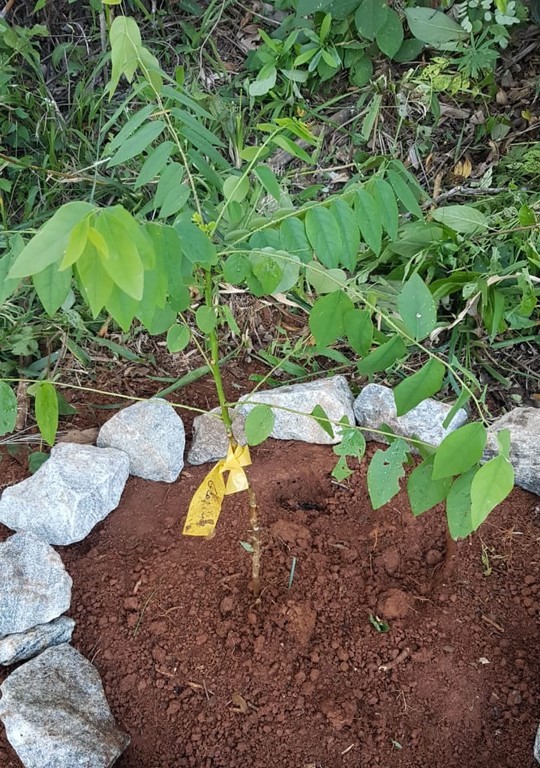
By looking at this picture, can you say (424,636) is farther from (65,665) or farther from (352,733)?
(65,665)

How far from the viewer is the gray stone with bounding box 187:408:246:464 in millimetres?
2152

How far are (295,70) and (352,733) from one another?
2.47 meters

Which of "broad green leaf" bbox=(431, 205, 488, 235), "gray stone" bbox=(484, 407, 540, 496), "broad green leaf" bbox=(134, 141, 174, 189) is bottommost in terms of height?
"gray stone" bbox=(484, 407, 540, 496)

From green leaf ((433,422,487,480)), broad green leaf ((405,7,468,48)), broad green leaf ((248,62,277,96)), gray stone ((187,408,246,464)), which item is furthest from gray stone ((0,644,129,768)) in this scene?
broad green leaf ((405,7,468,48))

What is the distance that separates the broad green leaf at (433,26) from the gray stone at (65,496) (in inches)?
80.8

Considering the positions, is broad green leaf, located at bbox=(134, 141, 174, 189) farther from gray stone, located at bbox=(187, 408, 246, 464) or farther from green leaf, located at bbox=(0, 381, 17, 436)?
gray stone, located at bbox=(187, 408, 246, 464)

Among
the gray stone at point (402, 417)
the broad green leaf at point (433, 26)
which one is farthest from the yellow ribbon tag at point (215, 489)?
the broad green leaf at point (433, 26)

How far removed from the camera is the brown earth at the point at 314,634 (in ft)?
5.13

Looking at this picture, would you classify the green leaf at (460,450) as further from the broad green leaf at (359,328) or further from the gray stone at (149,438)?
the gray stone at (149,438)

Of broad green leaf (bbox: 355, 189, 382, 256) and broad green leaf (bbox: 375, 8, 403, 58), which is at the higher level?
broad green leaf (bbox: 355, 189, 382, 256)

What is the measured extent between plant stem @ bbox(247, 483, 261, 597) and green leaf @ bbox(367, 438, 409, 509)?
451 mm

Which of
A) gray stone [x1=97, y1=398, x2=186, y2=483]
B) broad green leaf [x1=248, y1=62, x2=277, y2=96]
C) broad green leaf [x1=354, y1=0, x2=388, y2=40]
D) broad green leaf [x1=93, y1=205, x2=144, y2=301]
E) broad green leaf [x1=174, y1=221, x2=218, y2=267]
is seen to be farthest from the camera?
broad green leaf [x1=248, y1=62, x2=277, y2=96]

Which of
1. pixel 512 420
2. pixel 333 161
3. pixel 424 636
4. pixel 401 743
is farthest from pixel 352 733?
pixel 333 161

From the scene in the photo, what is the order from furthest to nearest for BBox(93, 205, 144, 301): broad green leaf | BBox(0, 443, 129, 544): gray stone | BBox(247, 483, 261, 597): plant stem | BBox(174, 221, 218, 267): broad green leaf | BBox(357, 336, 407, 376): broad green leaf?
BBox(0, 443, 129, 544): gray stone, BBox(247, 483, 261, 597): plant stem, BBox(357, 336, 407, 376): broad green leaf, BBox(174, 221, 218, 267): broad green leaf, BBox(93, 205, 144, 301): broad green leaf
